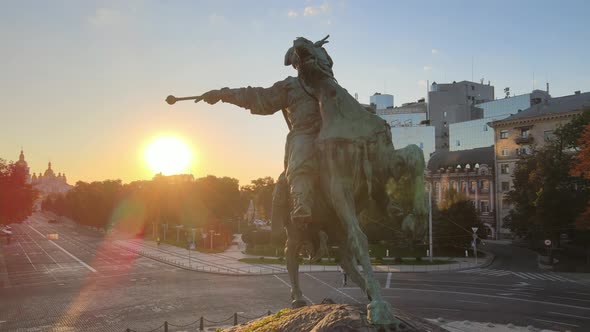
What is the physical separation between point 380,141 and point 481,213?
232ft

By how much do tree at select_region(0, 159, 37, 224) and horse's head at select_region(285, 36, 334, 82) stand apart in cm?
5322

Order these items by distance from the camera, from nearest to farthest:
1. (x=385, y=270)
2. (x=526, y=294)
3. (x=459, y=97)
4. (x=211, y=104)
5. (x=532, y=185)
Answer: (x=211, y=104)
(x=526, y=294)
(x=385, y=270)
(x=532, y=185)
(x=459, y=97)

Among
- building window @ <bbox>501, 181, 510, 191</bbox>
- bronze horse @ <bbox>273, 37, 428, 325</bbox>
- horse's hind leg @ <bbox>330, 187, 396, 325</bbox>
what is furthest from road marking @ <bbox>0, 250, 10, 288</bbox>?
building window @ <bbox>501, 181, 510, 191</bbox>

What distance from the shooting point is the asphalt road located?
78.8 ft

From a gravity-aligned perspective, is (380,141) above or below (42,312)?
above

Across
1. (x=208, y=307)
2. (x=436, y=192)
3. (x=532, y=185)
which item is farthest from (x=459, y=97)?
(x=208, y=307)

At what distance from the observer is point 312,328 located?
298 inches

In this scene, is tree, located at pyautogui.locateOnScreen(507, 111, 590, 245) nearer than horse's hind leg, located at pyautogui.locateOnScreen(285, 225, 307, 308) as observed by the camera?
No

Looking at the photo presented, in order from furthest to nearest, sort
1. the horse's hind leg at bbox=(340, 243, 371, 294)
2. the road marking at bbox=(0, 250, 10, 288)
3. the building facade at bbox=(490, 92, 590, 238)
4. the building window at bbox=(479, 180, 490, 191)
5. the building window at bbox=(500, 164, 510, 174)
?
the building window at bbox=(479, 180, 490, 191) < the building window at bbox=(500, 164, 510, 174) < the building facade at bbox=(490, 92, 590, 238) < the road marking at bbox=(0, 250, 10, 288) < the horse's hind leg at bbox=(340, 243, 371, 294)

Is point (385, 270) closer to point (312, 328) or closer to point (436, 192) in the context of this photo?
point (312, 328)

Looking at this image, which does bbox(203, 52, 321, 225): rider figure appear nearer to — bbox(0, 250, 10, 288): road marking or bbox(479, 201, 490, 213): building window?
bbox(0, 250, 10, 288): road marking

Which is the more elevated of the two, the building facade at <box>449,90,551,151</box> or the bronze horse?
the building facade at <box>449,90,551,151</box>

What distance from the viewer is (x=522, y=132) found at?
222 ft

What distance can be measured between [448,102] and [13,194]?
82.0 meters
